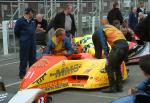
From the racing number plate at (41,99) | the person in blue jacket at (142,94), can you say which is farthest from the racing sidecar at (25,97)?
the person in blue jacket at (142,94)

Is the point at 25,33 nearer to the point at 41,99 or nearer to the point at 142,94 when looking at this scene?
the point at 41,99

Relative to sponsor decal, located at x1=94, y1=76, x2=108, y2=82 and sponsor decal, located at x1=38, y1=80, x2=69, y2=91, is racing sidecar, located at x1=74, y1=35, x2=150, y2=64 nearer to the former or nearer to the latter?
sponsor decal, located at x1=94, y1=76, x2=108, y2=82

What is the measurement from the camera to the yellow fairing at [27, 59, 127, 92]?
28.2 feet

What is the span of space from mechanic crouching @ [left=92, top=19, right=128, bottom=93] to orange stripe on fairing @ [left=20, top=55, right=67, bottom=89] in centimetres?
92

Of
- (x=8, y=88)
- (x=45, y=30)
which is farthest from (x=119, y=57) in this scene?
(x=45, y=30)

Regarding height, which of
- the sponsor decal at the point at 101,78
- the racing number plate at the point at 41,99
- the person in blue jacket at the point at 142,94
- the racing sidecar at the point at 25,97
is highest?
the person in blue jacket at the point at 142,94

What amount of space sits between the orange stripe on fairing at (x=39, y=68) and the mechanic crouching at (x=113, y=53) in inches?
36.1

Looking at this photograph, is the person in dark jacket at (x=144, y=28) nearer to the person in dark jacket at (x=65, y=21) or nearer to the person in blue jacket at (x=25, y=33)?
the person in blue jacket at (x=25, y=33)

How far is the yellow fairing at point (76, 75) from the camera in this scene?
859cm

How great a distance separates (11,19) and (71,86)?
664cm

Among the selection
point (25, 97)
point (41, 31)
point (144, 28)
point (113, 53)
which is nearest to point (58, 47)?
point (113, 53)

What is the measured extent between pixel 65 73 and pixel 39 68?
622mm

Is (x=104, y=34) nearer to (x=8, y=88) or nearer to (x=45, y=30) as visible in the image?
(x=8, y=88)

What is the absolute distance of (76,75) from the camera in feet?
29.4
